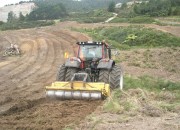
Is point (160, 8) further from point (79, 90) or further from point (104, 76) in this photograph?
point (79, 90)

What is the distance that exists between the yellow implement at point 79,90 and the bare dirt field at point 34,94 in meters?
0.28

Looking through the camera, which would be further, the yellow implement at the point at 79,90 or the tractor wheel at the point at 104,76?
the tractor wheel at the point at 104,76

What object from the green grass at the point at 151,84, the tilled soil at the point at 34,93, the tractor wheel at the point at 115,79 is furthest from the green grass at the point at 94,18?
the tractor wheel at the point at 115,79

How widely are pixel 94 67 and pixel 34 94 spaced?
102 inches

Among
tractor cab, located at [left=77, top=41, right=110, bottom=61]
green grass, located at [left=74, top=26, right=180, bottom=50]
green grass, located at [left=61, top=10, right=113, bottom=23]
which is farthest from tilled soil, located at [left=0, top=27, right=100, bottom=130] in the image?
green grass, located at [left=61, top=10, right=113, bottom=23]

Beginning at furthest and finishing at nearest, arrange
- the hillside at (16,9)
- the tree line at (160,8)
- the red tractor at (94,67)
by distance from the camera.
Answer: the hillside at (16,9)
the tree line at (160,8)
the red tractor at (94,67)

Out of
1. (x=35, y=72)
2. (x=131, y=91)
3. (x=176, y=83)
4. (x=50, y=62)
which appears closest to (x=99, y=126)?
(x=131, y=91)

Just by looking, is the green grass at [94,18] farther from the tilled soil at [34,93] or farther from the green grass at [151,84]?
the green grass at [151,84]

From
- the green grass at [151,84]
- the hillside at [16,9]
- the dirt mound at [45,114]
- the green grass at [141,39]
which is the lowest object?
the hillside at [16,9]

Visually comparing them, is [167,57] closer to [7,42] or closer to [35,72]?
[35,72]

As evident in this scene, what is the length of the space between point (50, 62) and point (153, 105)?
51.5ft

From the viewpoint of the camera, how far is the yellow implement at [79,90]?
13.8 meters

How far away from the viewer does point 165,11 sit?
6162 cm

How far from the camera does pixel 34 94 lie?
1659cm
